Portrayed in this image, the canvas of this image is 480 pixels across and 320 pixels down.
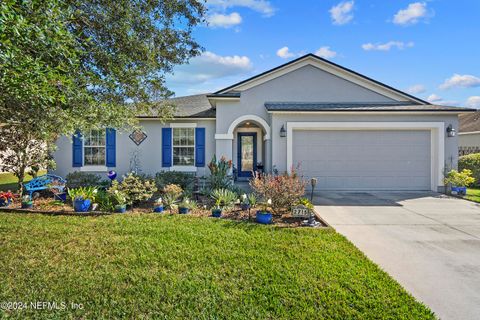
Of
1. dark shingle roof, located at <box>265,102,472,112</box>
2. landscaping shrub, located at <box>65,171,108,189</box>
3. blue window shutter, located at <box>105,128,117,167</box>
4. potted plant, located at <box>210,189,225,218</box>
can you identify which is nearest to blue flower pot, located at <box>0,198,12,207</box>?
landscaping shrub, located at <box>65,171,108,189</box>

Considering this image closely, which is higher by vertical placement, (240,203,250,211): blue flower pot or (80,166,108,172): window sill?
(80,166,108,172): window sill

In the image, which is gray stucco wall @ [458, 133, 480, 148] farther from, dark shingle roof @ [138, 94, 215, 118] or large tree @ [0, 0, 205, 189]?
large tree @ [0, 0, 205, 189]

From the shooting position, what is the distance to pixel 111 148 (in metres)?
12.3

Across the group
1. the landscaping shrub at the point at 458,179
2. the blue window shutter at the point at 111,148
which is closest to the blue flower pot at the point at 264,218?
the blue window shutter at the point at 111,148

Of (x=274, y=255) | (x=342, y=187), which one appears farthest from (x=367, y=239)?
(x=342, y=187)

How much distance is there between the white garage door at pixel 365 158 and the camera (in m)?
11.4

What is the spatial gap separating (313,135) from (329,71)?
128 inches

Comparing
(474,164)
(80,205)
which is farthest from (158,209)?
(474,164)

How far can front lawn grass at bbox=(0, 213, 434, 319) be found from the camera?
333 cm

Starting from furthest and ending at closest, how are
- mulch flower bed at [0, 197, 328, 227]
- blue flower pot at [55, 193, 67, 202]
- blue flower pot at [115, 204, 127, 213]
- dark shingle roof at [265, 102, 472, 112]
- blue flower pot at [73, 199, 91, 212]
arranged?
1. dark shingle roof at [265, 102, 472, 112]
2. blue flower pot at [55, 193, 67, 202]
3. blue flower pot at [115, 204, 127, 213]
4. blue flower pot at [73, 199, 91, 212]
5. mulch flower bed at [0, 197, 328, 227]

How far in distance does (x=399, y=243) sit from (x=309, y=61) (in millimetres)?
9040

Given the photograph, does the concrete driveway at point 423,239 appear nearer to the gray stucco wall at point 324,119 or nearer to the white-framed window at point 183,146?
the gray stucco wall at point 324,119

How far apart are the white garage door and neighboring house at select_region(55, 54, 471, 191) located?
0.04 meters

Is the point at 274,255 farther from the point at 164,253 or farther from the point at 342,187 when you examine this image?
the point at 342,187
